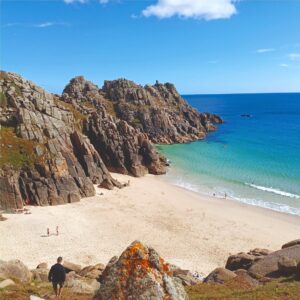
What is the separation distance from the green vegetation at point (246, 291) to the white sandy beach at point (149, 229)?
11503 mm

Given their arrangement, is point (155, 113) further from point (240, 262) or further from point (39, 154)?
point (240, 262)

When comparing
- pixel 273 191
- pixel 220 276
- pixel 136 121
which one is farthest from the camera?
pixel 136 121

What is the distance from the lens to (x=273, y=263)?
26.2m

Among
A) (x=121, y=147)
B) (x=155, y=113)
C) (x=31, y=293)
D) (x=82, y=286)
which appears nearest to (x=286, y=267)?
(x=82, y=286)

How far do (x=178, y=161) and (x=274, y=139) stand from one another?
4434cm

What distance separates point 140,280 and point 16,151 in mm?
47912

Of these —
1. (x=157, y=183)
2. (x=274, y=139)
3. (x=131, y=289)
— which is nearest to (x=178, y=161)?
(x=157, y=183)

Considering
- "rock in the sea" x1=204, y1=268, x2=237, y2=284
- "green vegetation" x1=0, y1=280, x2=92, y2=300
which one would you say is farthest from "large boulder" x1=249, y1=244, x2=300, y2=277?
Result: "green vegetation" x1=0, y1=280, x2=92, y2=300

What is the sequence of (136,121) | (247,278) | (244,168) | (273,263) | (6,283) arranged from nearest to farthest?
(6,283) < (247,278) < (273,263) < (244,168) < (136,121)

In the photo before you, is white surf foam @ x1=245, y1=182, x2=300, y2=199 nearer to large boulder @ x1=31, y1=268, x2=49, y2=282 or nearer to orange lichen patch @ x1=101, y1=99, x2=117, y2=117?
large boulder @ x1=31, y1=268, x2=49, y2=282

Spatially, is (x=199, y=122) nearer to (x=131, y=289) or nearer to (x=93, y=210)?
(x=93, y=210)

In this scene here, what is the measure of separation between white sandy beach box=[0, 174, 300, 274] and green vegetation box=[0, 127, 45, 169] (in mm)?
7859

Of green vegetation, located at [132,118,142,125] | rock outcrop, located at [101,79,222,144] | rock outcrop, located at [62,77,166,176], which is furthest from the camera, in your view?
green vegetation, located at [132,118,142,125]

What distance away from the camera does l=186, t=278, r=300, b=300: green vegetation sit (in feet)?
57.0
